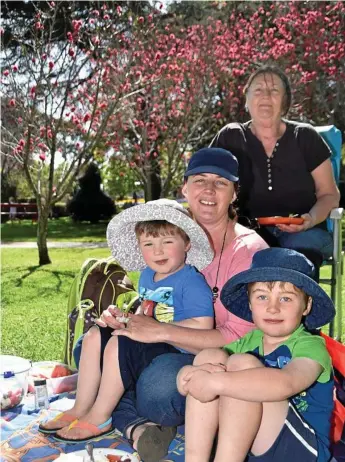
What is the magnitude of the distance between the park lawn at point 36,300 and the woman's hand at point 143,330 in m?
2.49

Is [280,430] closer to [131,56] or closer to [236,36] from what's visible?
[131,56]

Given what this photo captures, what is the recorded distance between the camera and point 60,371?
3.64m

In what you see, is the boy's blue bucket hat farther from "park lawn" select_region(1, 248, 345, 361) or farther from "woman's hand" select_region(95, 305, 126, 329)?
"park lawn" select_region(1, 248, 345, 361)

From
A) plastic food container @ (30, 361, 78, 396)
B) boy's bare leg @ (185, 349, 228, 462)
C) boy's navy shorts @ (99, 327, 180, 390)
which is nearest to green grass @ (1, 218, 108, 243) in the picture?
plastic food container @ (30, 361, 78, 396)

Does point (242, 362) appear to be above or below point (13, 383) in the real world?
above

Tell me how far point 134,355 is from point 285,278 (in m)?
0.77

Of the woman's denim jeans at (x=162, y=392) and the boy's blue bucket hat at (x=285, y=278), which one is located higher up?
the boy's blue bucket hat at (x=285, y=278)

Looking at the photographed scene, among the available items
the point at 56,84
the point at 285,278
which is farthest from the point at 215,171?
the point at 56,84

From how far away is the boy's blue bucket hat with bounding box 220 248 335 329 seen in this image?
2.19m

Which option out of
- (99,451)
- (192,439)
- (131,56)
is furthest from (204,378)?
(131,56)

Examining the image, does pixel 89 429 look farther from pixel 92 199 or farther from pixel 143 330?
pixel 92 199

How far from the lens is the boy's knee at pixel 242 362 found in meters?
2.04

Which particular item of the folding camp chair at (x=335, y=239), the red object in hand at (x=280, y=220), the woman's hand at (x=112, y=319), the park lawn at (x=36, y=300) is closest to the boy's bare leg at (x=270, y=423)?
the woman's hand at (x=112, y=319)

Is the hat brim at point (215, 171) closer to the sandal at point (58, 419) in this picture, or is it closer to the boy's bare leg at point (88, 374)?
the boy's bare leg at point (88, 374)
